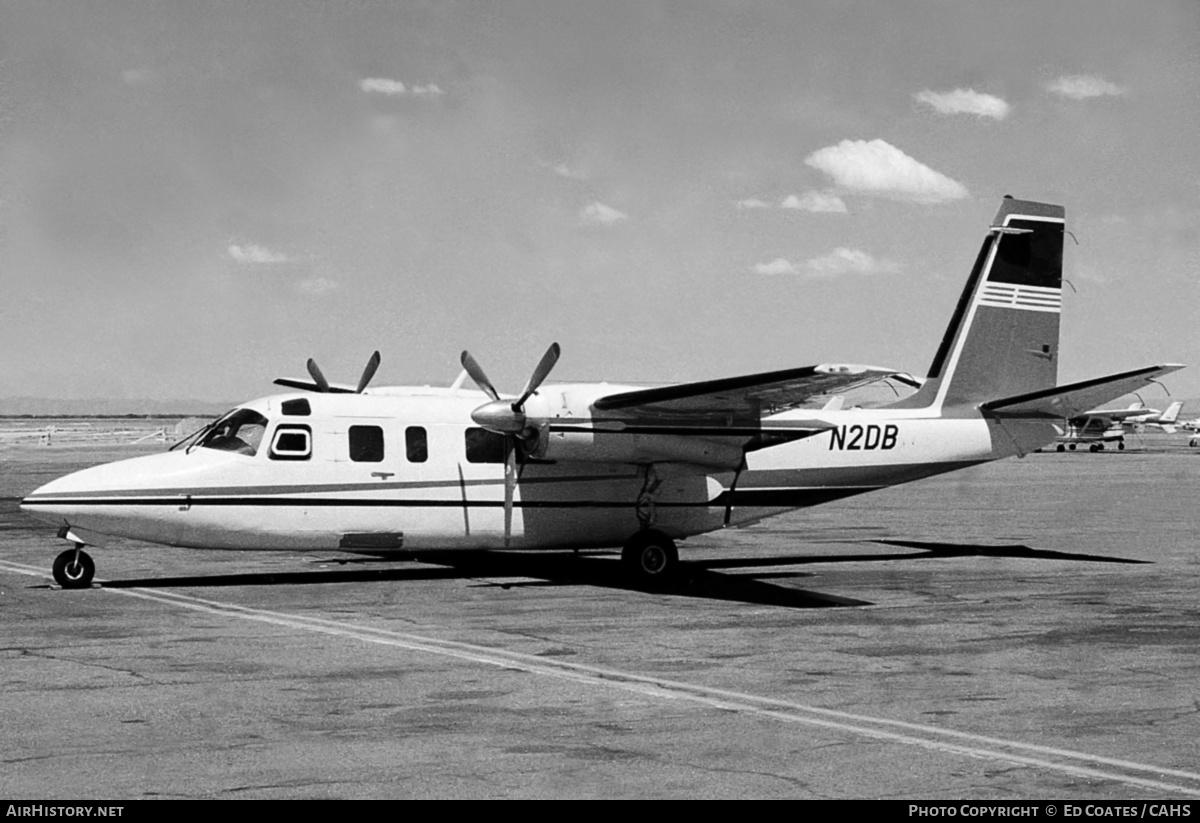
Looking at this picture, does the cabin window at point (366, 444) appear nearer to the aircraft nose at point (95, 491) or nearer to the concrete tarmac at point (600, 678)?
the concrete tarmac at point (600, 678)

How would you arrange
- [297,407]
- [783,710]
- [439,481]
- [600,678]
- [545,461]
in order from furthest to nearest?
[545,461] → [439,481] → [297,407] → [600,678] → [783,710]

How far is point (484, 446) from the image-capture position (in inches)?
799

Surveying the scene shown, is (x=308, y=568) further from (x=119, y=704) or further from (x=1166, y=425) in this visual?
(x=1166, y=425)

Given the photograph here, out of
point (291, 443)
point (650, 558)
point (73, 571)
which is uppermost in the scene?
point (291, 443)

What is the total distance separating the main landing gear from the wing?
7.25 metres

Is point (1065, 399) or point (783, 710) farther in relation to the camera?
point (1065, 399)

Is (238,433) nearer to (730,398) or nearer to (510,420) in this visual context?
(510,420)

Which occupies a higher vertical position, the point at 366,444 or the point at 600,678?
the point at 366,444

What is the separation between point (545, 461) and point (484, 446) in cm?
96

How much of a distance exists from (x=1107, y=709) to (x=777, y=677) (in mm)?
2805

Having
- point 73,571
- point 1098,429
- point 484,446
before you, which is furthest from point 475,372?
point 1098,429

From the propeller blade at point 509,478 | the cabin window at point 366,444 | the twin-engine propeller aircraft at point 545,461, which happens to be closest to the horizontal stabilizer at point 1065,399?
the twin-engine propeller aircraft at point 545,461

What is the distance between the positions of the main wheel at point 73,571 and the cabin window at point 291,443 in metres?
2.86

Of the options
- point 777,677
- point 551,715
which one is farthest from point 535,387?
point 551,715
